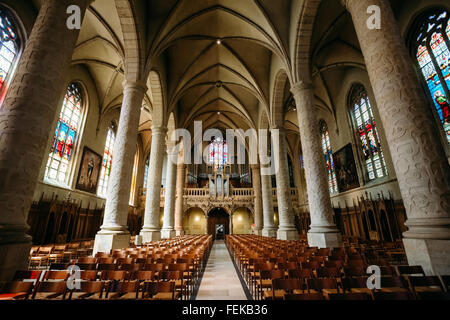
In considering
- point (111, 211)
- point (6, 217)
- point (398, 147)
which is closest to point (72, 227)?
point (111, 211)

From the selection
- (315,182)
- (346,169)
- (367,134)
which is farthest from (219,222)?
(315,182)

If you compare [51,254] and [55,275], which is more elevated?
[55,275]

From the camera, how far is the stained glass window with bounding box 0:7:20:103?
804cm

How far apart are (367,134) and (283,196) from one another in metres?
6.59

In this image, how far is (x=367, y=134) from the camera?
40.4 ft

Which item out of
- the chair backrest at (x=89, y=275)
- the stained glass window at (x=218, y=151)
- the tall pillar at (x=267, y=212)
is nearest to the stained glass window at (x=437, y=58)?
the tall pillar at (x=267, y=212)

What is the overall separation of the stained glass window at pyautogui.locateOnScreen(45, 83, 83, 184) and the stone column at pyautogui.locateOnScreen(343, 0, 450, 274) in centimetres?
1443

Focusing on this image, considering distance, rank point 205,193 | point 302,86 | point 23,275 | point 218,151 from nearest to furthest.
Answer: point 23,275 < point 302,86 < point 205,193 < point 218,151

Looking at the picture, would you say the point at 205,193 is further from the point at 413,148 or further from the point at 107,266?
the point at 413,148

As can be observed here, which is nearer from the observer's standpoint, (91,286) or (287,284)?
(91,286)

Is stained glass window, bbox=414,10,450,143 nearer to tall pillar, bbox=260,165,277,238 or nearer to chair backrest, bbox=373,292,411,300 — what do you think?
chair backrest, bbox=373,292,411,300

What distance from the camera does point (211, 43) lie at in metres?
12.6

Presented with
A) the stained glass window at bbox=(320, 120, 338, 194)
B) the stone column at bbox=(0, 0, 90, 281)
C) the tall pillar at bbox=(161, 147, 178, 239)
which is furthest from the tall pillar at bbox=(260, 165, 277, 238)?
the stone column at bbox=(0, 0, 90, 281)
